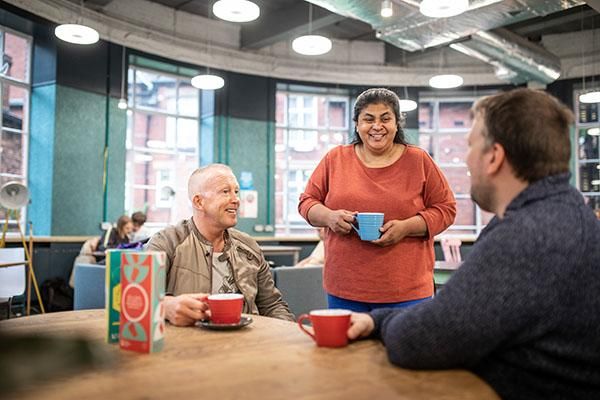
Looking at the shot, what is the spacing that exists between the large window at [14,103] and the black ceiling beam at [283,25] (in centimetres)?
355

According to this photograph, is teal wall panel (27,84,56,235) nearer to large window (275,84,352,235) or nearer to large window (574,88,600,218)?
large window (275,84,352,235)

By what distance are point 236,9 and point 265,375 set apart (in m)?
5.13

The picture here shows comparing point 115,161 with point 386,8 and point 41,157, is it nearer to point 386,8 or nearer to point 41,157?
point 41,157

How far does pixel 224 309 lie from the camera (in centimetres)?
146

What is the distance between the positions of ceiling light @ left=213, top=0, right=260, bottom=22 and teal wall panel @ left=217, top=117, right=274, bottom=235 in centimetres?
392

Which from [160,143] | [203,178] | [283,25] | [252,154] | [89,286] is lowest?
[89,286]

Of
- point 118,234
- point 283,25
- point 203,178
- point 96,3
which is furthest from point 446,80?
point 203,178

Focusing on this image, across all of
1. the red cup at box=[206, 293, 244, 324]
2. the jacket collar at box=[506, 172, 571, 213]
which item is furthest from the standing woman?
the jacket collar at box=[506, 172, 571, 213]

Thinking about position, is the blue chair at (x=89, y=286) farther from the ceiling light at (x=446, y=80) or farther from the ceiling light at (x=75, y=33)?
the ceiling light at (x=446, y=80)

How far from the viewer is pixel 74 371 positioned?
0.46 m

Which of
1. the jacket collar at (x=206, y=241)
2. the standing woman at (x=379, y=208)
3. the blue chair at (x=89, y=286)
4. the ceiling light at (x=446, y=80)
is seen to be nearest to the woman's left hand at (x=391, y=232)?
the standing woman at (x=379, y=208)

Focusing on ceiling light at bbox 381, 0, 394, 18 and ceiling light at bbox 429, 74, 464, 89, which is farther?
ceiling light at bbox 429, 74, 464, 89

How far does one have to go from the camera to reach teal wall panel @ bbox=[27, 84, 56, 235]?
24.8 feet

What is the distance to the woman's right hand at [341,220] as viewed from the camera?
2.06 m
